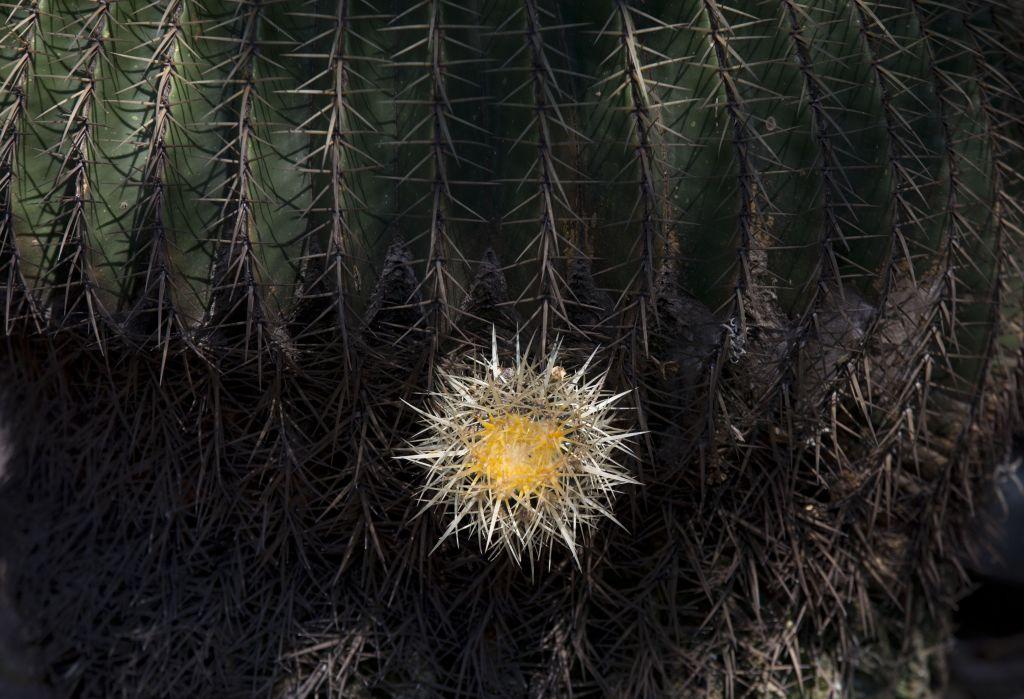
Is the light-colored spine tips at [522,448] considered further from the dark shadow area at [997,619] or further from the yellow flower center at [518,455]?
the dark shadow area at [997,619]

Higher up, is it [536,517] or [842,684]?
[536,517]

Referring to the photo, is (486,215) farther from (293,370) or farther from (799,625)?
(799,625)

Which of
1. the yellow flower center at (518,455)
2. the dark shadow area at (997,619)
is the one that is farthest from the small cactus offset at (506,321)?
the dark shadow area at (997,619)

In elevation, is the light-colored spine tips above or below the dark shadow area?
above

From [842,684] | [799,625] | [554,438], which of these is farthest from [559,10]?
[842,684]

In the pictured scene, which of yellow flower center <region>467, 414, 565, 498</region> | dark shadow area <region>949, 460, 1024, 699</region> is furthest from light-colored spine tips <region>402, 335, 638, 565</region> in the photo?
dark shadow area <region>949, 460, 1024, 699</region>

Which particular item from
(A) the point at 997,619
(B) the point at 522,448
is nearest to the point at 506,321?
(B) the point at 522,448

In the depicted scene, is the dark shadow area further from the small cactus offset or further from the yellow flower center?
the yellow flower center

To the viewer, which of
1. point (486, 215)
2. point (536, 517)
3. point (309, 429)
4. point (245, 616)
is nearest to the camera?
point (536, 517)

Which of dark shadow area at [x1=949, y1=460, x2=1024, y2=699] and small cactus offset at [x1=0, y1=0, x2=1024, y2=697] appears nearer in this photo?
small cactus offset at [x1=0, y1=0, x2=1024, y2=697]
